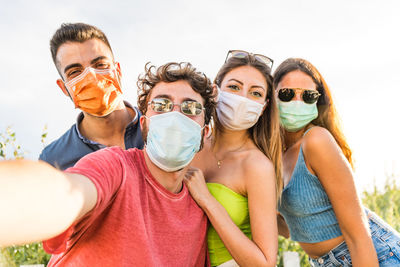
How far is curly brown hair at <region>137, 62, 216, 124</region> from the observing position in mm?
2695

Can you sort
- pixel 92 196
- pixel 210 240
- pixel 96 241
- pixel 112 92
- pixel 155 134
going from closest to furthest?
1. pixel 92 196
2. pixel 96 241
3. pixel 155 134
4. pixel 210 240
5. pixel 112 92

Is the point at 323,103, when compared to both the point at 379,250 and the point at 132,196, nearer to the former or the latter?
the point at 379,250

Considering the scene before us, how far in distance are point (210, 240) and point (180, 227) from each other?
21.7 inches

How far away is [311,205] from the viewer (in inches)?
131

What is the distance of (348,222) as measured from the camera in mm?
3148

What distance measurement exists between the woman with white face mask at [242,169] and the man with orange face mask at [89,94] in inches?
37.4

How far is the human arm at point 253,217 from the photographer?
8.93 ft

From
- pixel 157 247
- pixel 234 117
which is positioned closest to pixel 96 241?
pixel 157 247

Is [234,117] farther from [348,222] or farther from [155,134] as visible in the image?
[348,222]

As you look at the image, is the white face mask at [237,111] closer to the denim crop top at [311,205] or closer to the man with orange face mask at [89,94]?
the denim crop top at [311,205]

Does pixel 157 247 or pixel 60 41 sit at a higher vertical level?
pixel 60 41

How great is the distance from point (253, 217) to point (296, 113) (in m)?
1.14

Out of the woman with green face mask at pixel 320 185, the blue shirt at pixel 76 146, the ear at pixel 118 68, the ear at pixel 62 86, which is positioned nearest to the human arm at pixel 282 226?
the woman with green face mask at pixel 320 185

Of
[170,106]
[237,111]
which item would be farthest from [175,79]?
[237,111]
